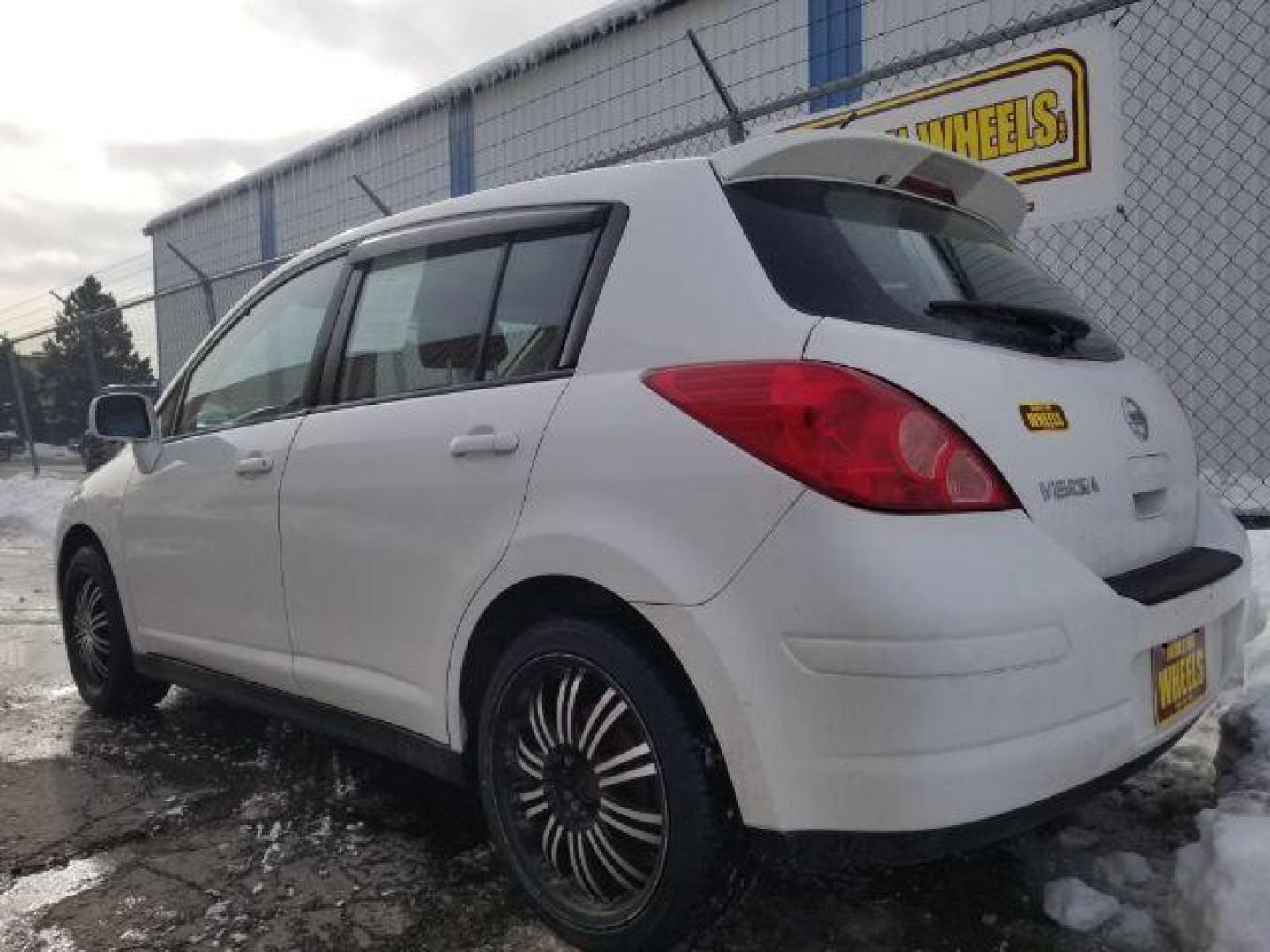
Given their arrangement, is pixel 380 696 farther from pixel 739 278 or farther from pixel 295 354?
pixel 739 278

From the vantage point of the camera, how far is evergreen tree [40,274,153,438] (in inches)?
493

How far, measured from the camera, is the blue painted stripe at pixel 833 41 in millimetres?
8180

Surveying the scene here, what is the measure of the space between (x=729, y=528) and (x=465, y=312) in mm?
1076

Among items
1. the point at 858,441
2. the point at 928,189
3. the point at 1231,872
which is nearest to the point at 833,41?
the point at 928,189

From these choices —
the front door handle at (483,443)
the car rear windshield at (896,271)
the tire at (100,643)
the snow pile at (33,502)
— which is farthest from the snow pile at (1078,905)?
the snow pile at (33,502)

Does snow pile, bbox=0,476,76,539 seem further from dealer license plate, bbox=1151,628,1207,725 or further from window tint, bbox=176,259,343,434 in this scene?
dealer license plate, bbox=1151,628,1207,725

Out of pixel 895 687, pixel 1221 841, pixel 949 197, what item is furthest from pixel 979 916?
pixel 949 197

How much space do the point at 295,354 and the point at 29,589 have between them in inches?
211

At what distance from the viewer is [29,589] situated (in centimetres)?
711

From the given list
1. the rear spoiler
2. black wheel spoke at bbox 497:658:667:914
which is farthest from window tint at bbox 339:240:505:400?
black wheel spoke at bbox 497:658:667:914

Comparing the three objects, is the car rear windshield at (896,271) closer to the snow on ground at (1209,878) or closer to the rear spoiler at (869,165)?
the rear spoiler at (869,165)

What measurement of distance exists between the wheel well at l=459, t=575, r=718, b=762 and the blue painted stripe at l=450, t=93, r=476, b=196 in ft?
32.5

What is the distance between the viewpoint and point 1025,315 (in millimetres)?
2074

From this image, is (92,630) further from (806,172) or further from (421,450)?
(806,172)
